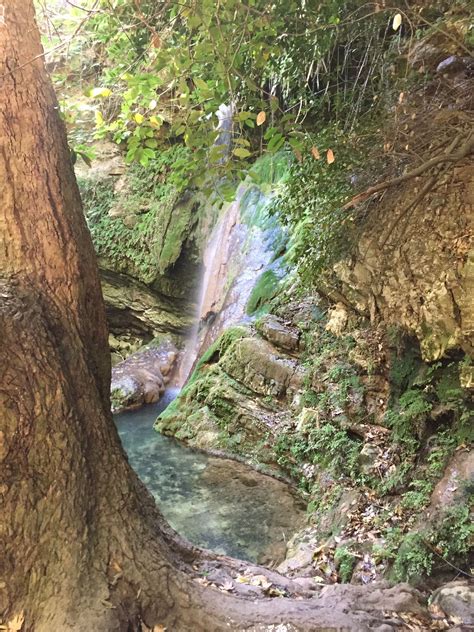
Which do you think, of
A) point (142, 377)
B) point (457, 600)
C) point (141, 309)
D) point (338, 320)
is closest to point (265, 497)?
point (338, 320)

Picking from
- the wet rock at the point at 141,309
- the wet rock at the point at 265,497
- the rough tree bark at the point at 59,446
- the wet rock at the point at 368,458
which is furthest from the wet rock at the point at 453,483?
the wet rock at the point at 141,309

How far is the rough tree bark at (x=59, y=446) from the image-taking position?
7.17 ft

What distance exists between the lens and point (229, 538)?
5.10 metres

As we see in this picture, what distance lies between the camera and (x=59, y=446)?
229 centimetres

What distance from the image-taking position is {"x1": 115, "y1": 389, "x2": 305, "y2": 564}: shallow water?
5043 mm

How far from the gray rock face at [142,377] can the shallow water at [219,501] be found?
2.73 m

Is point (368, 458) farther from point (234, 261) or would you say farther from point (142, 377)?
point (142, 377)

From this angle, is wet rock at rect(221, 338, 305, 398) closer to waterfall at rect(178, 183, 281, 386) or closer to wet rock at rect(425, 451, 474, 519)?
waterfall at rect(178, 183, 281, 386)

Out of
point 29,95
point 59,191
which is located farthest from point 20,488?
point 29,95

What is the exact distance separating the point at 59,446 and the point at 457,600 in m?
2.49

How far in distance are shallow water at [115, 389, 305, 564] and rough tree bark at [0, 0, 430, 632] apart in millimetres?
2275

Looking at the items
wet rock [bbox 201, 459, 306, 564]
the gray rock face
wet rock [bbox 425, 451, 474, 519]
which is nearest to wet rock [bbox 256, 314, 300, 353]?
wet rock [bbox 201, 459, 306, 564]

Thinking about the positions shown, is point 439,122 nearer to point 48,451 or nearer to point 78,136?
point 78,136

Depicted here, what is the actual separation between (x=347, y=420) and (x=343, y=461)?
55cm
